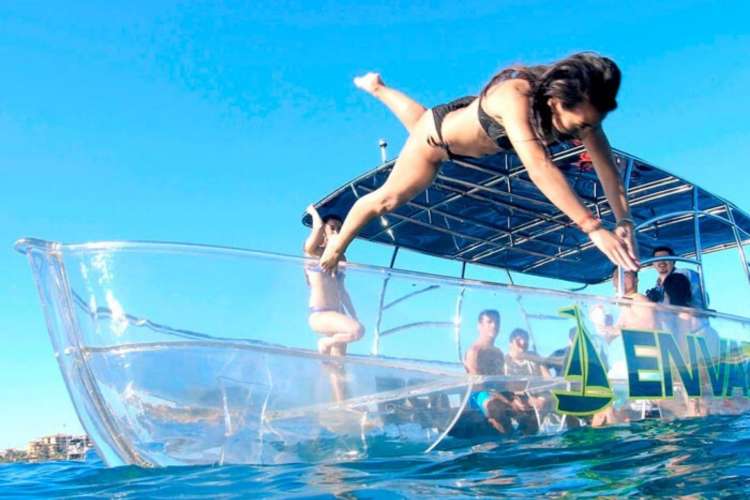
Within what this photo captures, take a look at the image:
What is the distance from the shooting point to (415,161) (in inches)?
130

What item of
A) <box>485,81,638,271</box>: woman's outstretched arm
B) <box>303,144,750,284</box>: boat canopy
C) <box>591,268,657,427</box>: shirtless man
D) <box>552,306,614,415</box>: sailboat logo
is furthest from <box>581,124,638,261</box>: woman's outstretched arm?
<box>303,144,750,284</box>: boat canopy

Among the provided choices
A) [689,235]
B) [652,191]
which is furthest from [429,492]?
[689,235]

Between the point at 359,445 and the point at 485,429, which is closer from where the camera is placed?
the point at 359,445

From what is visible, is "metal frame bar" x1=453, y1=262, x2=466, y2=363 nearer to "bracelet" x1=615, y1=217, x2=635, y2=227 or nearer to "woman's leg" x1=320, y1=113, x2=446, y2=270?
"woman's leg" x1=320, y1=113, x2=446, y2=270

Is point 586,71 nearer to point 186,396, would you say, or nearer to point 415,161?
point 415,161

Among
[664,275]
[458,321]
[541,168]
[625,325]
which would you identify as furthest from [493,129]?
[664,275]

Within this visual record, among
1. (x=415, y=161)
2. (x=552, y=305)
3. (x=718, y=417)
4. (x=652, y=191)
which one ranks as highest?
(x=652, y=191)

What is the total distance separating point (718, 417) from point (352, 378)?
9.16 feet

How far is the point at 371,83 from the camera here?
3602 millimetres

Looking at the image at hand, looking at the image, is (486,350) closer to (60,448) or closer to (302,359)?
(302,359)

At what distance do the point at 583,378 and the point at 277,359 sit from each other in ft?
6.08

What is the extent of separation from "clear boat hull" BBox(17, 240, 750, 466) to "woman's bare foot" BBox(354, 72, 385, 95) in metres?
1.00

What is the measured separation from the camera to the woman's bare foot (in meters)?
3.59

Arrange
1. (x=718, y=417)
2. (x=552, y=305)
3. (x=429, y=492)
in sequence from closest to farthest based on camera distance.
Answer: (x=429, y=492), (x=552, y=305), (x=718, y=417)
